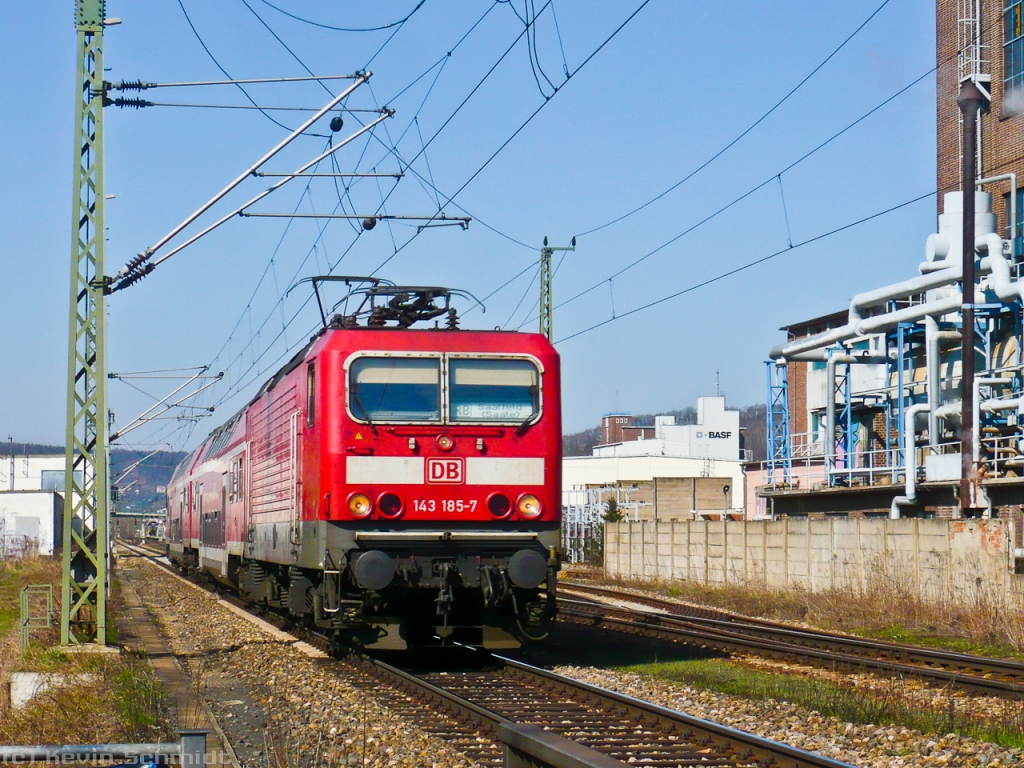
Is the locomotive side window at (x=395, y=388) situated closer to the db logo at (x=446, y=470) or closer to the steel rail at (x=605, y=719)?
the db logo at (x=446, y=470)

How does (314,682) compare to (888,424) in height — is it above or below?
below

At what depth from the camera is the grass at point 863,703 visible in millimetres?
9228

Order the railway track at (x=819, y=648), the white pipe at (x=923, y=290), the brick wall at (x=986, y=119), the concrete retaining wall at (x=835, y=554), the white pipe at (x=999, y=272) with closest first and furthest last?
the railway track at (x=819, y=648), the concrete retaining wall at (x=835, y=554), the white pipe at (x=999, y=272), the white pipe at (x=923, y=290), the brick wall at (x=986, y=119)

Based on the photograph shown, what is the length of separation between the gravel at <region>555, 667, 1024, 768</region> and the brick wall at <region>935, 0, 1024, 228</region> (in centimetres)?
2437

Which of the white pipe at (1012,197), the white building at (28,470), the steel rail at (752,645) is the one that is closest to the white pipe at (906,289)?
the white pipe at (1012,197)

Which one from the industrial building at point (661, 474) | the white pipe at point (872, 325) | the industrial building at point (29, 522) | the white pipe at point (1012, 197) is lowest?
the industrial building at point (29, 522)

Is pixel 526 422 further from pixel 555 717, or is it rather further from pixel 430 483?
pixel 555 717

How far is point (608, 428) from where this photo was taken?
133 m

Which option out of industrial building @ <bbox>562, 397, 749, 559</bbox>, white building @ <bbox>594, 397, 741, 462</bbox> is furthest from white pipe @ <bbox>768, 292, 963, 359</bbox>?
white building @ <bbox>594, 397, 741, 462</bbox>

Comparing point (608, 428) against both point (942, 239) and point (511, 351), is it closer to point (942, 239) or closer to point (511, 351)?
point (942, 239)

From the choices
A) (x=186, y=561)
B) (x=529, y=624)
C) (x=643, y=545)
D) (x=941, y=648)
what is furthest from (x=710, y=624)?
(x=186, y=561)

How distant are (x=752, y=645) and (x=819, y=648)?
91cm

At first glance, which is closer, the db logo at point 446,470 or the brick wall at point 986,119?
the db logo at point 446,470

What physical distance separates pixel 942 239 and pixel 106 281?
22.4m
